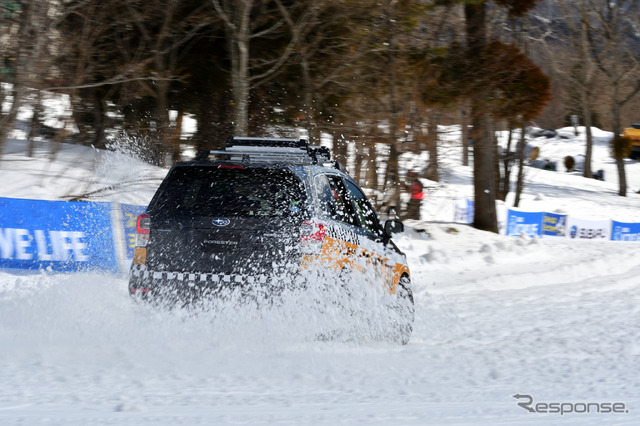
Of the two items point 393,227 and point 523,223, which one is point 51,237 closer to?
point 393,227

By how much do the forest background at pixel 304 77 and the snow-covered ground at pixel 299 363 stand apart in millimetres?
6327

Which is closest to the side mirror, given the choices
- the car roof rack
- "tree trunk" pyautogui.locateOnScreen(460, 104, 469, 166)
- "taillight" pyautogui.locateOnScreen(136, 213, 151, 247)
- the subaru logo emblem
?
the car roof rack

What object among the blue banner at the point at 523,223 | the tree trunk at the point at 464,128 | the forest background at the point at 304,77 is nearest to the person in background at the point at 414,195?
the forest background at the point at 304,77

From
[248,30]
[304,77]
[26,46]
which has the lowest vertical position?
[304,77]

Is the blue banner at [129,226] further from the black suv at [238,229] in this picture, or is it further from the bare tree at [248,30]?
the black suv at [238,229]

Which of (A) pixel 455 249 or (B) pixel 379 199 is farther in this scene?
(B) pixel 379 199

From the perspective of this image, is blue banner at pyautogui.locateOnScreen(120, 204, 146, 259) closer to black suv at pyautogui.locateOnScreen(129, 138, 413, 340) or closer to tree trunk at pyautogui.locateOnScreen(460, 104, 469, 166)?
black suv at pyautogui.locateOnScreen(129, 138, 413, 340)

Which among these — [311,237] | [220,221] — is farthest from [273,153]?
[311,237]

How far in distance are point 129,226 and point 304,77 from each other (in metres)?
6.44

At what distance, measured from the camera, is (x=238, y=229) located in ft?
19.3

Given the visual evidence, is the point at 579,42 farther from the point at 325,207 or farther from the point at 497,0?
the point at 325,207

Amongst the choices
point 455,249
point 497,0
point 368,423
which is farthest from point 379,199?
point 368,423

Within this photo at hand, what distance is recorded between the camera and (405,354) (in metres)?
6.39

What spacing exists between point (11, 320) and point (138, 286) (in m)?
1.63
